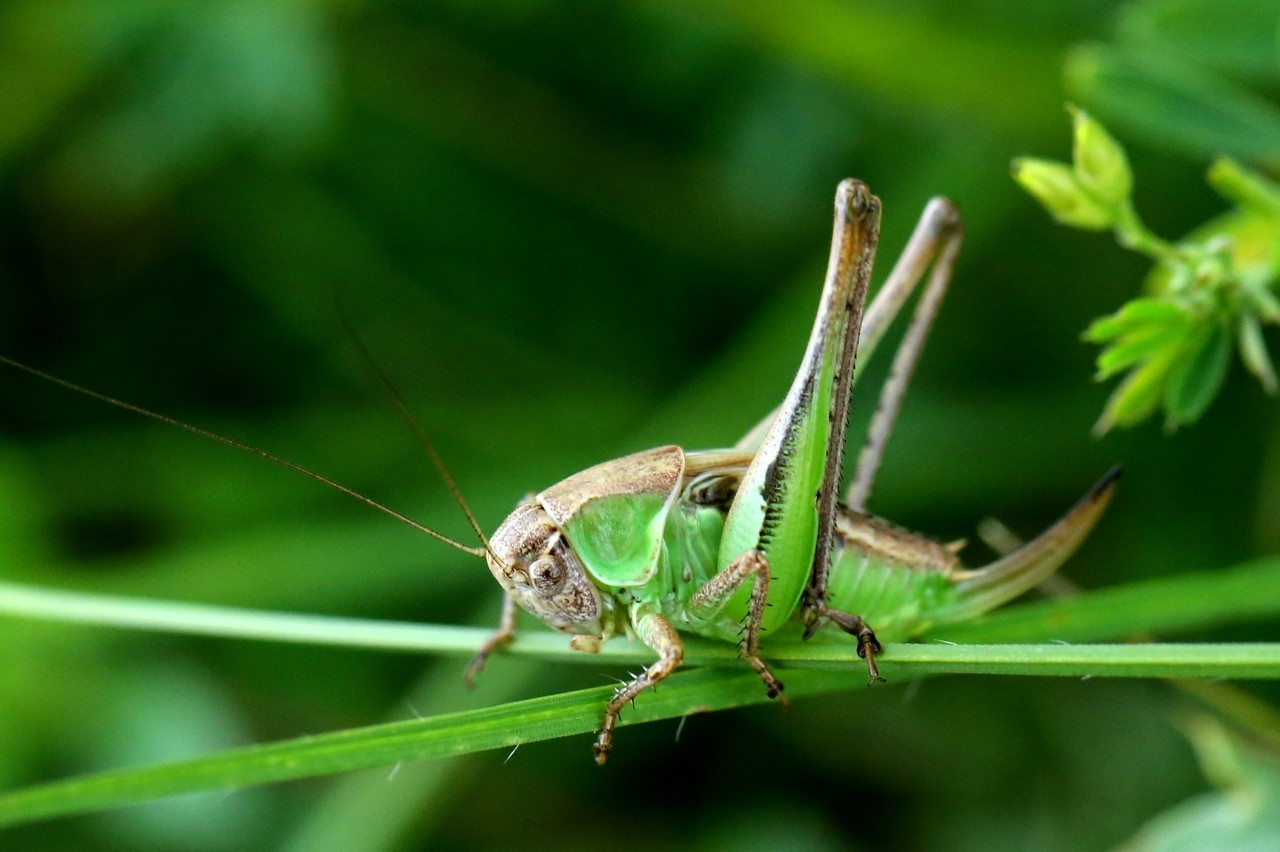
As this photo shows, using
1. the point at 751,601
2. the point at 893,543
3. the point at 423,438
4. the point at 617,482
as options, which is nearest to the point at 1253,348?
the point at 893,543

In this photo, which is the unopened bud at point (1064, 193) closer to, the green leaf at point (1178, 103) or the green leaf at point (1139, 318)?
the green leaf at point (1139, 318)

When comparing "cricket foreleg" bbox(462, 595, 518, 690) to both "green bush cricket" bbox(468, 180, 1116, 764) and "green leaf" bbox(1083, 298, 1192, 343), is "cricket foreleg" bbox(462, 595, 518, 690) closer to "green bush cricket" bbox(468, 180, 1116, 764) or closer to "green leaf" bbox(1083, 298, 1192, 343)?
"green bush cricket" bbox(468, 180, 1116, 764)

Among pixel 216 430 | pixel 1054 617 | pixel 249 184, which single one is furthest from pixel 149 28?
pixel 1054 617

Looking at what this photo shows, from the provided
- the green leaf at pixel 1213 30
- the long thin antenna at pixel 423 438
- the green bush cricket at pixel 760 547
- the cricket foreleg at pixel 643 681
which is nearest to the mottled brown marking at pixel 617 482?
the green bush cricket at pixel 760 547

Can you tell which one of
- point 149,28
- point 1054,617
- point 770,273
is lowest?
point 1054,617

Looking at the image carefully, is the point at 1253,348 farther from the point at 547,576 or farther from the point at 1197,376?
the point at 547,576

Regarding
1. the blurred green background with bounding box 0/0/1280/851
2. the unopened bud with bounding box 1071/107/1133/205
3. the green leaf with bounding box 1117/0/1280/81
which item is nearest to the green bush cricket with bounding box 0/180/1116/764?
the unopened bud with bounding box 1071/107/1133/205

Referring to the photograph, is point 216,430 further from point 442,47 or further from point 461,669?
point 442,47
